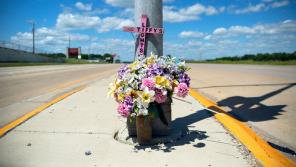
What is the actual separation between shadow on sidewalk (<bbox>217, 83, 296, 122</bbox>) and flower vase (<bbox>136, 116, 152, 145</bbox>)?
2689 mm

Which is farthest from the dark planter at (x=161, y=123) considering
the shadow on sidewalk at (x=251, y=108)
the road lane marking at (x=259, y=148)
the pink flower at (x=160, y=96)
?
the shadow on sidewalk at (x=251, y=108)

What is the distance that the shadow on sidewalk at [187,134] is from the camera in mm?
4305

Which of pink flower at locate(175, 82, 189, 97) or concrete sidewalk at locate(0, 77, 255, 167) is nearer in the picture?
concrete sidewalk at locate(0, 77, 255, 167)

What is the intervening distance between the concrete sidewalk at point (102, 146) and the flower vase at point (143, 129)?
0.40ft

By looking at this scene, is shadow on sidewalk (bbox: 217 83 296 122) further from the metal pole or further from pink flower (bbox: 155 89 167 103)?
pink flower (bbox: 155 89 167 103)

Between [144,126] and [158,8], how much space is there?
6.48 feet

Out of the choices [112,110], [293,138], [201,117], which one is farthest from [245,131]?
[112,110]

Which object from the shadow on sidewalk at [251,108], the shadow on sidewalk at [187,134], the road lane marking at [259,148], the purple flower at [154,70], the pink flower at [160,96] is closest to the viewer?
the road lane marking at [259,148]

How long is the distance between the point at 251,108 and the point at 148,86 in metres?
4.42

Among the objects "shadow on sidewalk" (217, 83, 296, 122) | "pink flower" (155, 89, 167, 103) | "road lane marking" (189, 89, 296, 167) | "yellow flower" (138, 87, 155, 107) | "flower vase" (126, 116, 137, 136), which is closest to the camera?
"road lane marking" (189, 89, 296, 167)

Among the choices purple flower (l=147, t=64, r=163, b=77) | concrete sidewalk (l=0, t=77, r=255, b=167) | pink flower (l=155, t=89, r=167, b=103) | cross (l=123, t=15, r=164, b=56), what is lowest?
concrete sidewalk (l=0, t=77, r=255, b=167)

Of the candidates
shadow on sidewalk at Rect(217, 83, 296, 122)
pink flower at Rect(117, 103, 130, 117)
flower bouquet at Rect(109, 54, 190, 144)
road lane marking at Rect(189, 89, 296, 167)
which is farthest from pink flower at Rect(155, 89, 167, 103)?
shadow on sidewalk at Rect(217, 83, 296, 122)

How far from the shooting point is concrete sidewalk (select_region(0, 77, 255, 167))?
12.5 feet

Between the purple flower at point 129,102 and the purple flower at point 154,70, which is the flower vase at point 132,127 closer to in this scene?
the purple flower at point 129,102
